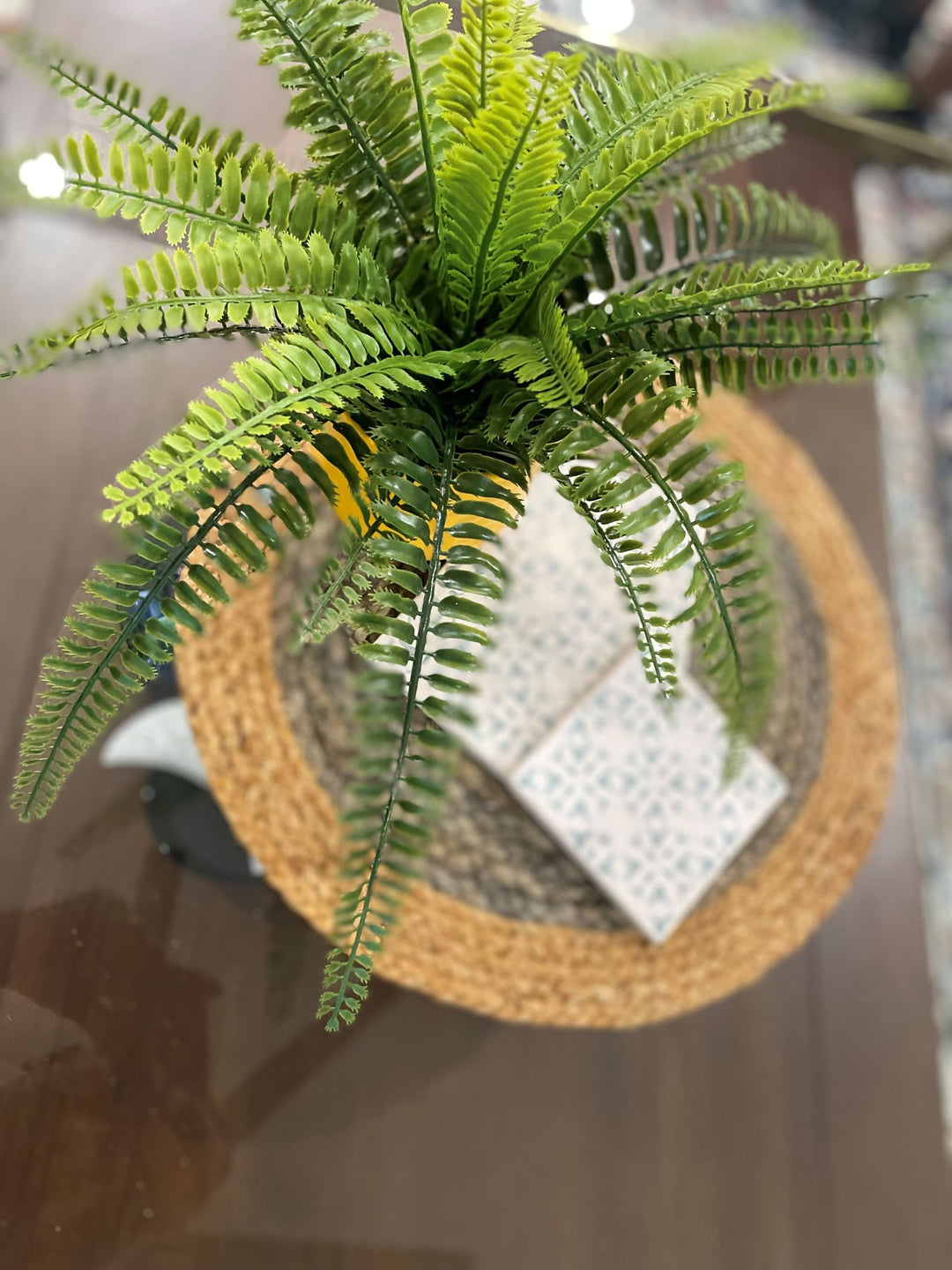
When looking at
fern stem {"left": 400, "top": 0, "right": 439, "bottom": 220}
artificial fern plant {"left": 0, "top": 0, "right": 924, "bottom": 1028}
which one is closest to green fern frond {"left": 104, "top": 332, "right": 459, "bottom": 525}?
artificial fern plant {"left": 0, "top": 0, "right": 924, "bottom": 1028}

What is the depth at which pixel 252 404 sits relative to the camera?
15.5 inches

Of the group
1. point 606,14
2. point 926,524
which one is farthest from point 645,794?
point 926,524

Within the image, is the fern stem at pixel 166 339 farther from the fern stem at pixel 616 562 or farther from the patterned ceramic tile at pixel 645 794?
the patterned ceramic tile at pixel 645 794

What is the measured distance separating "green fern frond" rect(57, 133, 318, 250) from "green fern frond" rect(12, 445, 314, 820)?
0.11 meters

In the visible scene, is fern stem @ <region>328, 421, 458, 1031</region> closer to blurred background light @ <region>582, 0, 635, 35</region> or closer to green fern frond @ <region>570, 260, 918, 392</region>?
green fern frond @ <region>570, 260, 918, 392</region>

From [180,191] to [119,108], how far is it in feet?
0.27

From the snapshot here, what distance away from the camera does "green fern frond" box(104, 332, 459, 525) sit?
1.21 ft

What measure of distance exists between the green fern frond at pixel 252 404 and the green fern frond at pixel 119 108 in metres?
0.12

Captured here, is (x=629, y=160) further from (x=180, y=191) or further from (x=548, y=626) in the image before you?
(x=548, y=626)

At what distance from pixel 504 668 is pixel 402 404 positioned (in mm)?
361

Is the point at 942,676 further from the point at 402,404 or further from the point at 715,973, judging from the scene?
the point at 402,404

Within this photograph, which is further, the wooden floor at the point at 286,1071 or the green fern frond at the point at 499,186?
the wooden floor at the point at 286,1071

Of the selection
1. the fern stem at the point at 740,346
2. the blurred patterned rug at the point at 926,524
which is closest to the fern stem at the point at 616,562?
the fern stem at the point at 740,346

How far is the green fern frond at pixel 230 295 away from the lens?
1.28 feet
